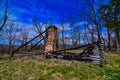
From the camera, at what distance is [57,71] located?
10.8 meters

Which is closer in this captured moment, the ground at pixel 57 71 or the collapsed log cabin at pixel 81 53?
the ground at pixel 57 71

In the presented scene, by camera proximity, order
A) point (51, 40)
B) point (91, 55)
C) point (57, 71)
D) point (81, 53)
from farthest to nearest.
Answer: point (51, 40), point (81, 53), point (91, 55), point (57, 71)

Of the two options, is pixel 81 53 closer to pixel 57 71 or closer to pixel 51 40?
pixel 51 40

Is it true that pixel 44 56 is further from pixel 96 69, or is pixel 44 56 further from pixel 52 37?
pixel 96 69

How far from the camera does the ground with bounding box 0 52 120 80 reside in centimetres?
1029

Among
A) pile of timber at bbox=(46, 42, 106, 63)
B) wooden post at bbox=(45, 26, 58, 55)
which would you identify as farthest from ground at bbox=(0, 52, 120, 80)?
wooden post at bbox=(45, 26, 58, 55)

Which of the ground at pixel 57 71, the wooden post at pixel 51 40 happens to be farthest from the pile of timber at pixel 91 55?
the wooden post at pixel 51 40

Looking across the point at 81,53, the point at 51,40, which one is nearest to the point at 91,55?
the point at 81,53

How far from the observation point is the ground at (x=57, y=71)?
405 inches

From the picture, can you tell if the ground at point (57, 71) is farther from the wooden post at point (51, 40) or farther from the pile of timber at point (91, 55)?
the wooden post at point (51, 40)

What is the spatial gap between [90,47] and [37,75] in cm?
456

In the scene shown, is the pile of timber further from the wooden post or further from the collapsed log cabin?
the wooden post

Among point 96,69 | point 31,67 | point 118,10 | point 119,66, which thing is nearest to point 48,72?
point 31,67

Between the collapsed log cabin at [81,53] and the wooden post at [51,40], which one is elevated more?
the wooden post at [51,40]
